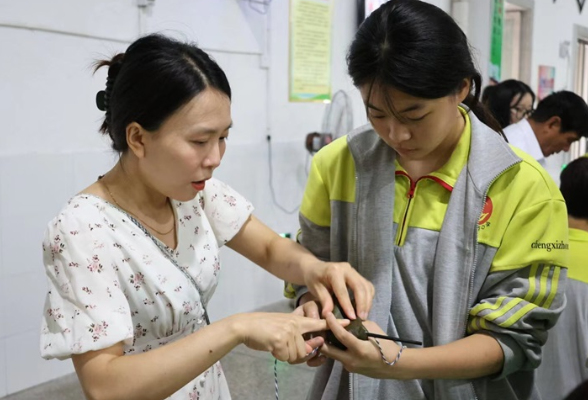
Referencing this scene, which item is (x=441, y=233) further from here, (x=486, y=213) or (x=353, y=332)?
(x=353, y=332)

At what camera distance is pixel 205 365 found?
41.7 inches

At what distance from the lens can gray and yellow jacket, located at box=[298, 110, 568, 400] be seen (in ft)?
3.79

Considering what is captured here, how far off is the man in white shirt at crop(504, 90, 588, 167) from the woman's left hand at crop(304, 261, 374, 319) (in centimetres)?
229

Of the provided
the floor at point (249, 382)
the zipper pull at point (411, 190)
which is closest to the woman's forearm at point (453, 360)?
the zipper pull at point (411, 190)

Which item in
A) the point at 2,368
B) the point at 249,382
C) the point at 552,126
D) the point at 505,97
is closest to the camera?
the point at 2,368

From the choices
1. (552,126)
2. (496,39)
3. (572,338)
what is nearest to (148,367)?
(572,338)

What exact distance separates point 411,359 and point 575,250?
1.13 m

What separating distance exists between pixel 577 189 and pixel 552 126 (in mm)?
1357

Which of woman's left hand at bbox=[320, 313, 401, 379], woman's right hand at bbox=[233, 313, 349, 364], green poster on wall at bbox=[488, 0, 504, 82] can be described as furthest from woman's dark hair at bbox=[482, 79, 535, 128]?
woman's right hand at bbox=[233, 313, 349, 364]

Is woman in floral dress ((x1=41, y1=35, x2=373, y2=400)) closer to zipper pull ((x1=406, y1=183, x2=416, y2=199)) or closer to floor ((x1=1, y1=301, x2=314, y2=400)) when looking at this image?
zipper pull ((x1=406, y1=183, x2=416, y2=199))

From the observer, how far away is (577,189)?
2.11m

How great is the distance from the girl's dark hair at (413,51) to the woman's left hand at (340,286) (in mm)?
373

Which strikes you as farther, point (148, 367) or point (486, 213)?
point (486, 213)

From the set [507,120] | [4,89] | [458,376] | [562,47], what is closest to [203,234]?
[458,376]
